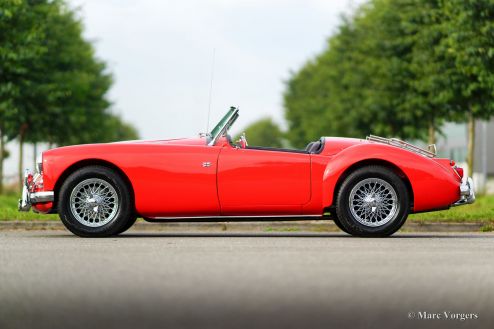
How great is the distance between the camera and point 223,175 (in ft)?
39.0

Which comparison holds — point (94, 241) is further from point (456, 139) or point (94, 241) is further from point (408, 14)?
point (456, 139)

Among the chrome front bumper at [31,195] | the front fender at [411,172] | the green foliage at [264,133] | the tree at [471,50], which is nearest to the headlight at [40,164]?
the chrome front bumper at [31,195]

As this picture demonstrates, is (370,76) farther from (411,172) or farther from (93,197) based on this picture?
(93,197)

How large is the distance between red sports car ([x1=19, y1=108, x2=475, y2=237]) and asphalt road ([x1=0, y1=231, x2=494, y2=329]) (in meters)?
0.87

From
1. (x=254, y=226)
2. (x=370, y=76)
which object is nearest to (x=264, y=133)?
(x=370, y=76)

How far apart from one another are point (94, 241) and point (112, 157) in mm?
1080

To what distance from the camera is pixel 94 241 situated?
11406 millimetres

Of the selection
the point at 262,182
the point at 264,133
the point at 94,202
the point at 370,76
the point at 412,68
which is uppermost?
the point at 264,133

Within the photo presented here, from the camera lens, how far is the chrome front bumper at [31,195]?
12.0 m

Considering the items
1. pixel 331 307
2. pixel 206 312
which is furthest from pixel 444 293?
pixel 206 312

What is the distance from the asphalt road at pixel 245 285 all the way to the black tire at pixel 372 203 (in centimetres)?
86

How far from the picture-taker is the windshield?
1227 centimetres

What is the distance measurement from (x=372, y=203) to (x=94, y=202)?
313 cm

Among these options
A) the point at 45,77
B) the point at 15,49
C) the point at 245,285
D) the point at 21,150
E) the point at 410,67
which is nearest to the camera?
the point at 245,285
